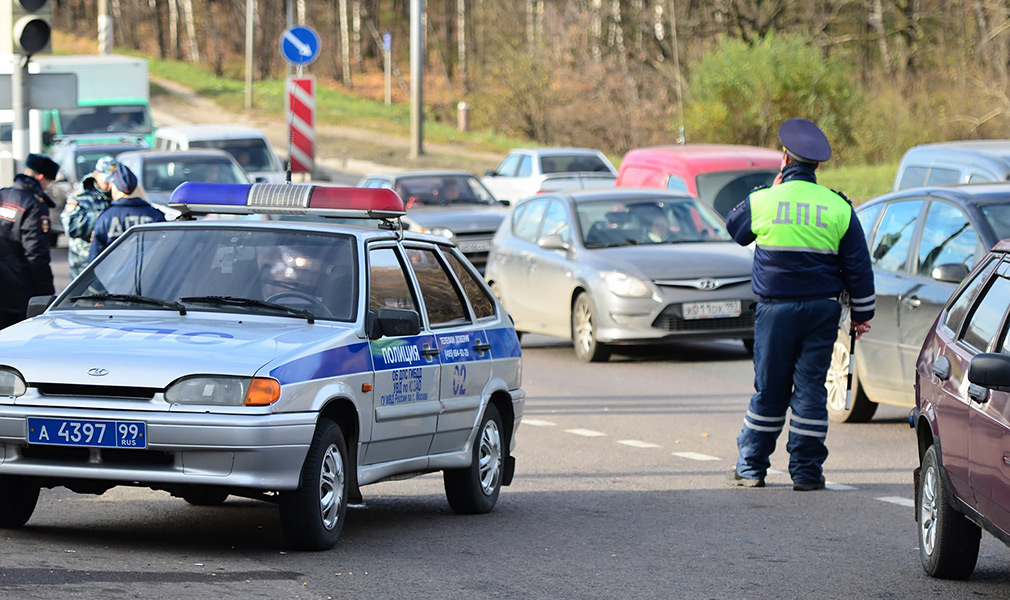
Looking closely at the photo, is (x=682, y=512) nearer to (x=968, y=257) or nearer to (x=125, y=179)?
(x=968, y=257)

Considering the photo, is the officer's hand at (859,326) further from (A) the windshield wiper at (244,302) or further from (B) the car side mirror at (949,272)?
(A) the windshield wiper at (244,302)

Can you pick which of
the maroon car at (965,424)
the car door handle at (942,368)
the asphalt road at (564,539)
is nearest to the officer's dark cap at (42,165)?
the asphalt road at (564,539)

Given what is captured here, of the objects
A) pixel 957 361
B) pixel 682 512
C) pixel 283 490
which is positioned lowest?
pixel 682 512

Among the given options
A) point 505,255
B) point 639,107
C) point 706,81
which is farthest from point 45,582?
point 639,107

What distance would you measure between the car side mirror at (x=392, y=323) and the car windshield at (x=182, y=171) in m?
16.6

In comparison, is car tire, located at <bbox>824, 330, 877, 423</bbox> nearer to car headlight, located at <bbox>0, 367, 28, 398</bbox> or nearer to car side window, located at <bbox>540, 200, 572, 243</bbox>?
car side window, located at <bbox>540, 200, 572, 243</bbox>

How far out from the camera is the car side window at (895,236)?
1149 cm

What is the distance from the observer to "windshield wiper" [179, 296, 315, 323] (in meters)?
7.40

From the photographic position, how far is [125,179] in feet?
38.1

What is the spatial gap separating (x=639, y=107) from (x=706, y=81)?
809cm

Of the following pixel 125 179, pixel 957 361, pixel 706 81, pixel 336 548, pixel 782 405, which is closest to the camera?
pixel 957 361

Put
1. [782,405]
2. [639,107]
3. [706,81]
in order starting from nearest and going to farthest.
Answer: [782,405], [706,81], [639,107]

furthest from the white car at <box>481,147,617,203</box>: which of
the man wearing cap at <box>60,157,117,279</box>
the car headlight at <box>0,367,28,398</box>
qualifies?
the car headlight at <box>0,367,28,398</box>

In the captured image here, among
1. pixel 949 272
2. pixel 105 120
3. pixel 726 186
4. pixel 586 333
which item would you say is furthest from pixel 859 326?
pixel 105 120
